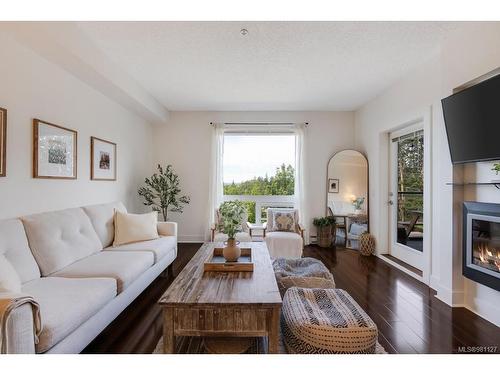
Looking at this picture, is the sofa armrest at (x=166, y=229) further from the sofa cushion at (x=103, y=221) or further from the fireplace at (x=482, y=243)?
the fireplace at (x=482, y=243)

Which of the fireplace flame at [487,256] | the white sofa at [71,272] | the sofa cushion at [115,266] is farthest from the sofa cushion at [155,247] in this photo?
the fireplace flame at [487,256]

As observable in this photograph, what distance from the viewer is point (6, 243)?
1819mm

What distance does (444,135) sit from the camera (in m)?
2.64

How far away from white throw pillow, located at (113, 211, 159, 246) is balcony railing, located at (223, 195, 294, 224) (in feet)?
6.69

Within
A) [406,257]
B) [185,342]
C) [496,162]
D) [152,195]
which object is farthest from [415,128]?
[152,195]

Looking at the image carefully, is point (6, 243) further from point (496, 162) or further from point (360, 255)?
point (360, 255)

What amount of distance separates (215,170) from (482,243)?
3.88 m

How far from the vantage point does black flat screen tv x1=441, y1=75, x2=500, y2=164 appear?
1988 millimetres

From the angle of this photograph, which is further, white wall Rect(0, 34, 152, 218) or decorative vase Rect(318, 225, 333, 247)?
decorative vase Rect(318, 225, 333, 247)

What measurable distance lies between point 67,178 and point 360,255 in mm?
4264

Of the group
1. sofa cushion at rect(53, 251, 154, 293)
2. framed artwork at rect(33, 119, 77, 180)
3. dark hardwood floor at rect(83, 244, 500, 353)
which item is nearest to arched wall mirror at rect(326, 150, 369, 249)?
dark hardwood floor at rect(83, 244, 500, 353)

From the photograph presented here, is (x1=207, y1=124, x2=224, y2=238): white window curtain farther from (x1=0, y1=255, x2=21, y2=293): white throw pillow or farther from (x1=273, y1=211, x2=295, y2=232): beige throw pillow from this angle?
(x1=0, y1=255, x2=21, y2=293): white throw pillow

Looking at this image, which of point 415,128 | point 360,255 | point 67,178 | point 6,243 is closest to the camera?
point 6,243

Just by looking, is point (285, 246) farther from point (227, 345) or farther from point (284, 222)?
point (227, 345)
